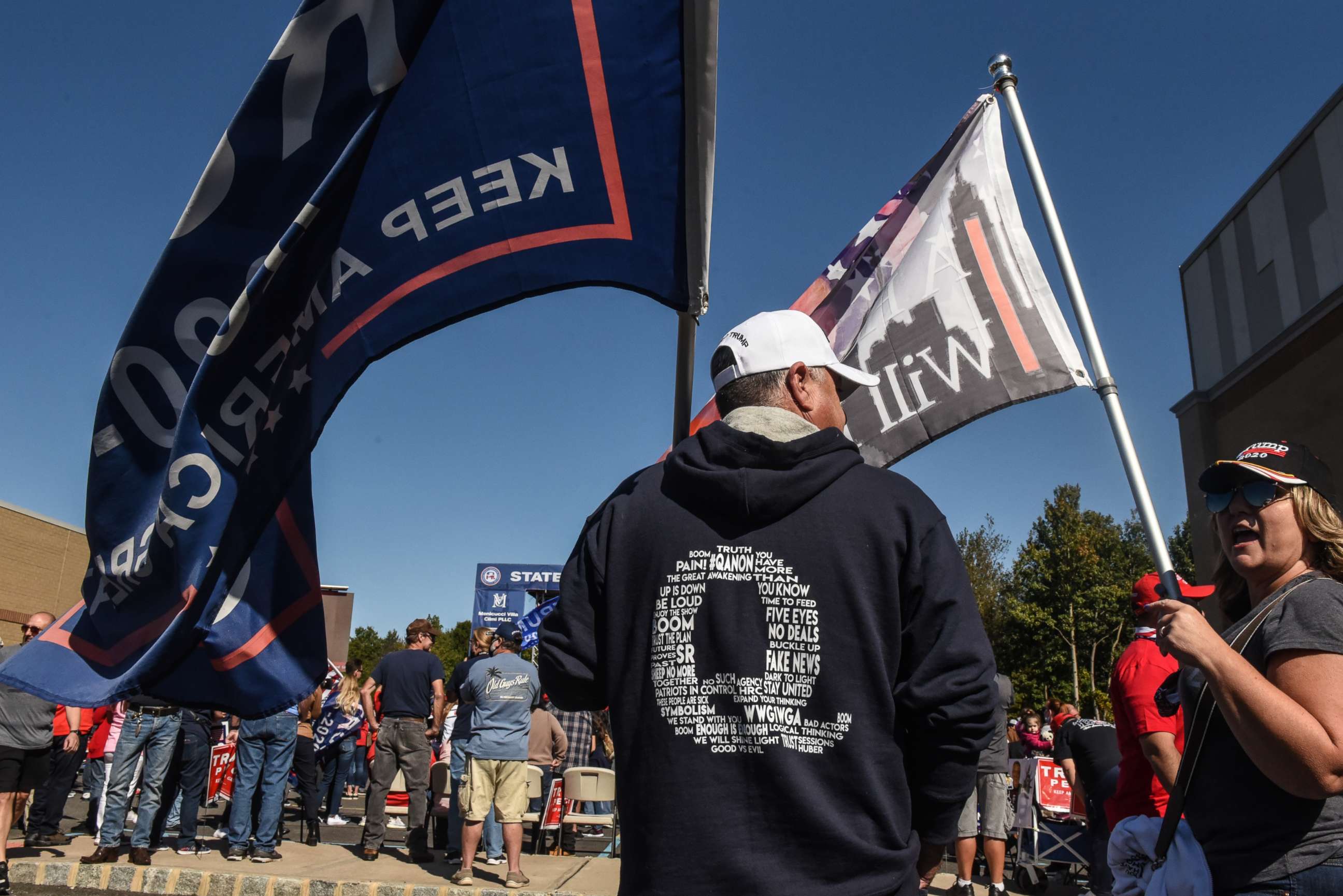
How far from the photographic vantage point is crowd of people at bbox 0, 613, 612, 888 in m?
8.30

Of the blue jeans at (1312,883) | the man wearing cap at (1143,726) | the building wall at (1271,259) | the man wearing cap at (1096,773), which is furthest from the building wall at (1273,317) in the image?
the blue jeans at (1312,883)

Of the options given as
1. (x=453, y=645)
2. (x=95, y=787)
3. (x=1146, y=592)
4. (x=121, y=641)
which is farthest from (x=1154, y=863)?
(x=453, y=645)

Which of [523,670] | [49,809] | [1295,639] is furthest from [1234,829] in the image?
→ [49,809]

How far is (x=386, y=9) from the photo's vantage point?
3.08 metres

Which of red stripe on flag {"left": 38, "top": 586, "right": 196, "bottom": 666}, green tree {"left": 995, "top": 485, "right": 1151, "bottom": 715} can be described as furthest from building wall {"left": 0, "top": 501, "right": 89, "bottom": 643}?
green tree {"left": 995, "top": 485, "right": 1151, "bottom": 715}

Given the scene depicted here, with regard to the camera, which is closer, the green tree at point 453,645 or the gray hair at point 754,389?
the gray hair at point 754,389

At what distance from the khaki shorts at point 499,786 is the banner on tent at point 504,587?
1291cm

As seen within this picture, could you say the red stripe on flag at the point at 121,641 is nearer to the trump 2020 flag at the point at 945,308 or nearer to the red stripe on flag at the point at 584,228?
the red stripe on flag at the point at 584,228

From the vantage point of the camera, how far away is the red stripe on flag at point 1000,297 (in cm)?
498

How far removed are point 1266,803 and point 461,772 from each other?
8117 millimetres

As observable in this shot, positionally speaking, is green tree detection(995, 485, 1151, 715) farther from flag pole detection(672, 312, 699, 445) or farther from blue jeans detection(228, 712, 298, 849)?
flag pole detection(672, 312, 699, 445)

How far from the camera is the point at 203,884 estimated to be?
797 cm

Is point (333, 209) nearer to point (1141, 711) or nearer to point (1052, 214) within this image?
point (1052, 214)

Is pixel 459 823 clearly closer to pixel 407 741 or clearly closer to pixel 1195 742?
pixel 407 741
